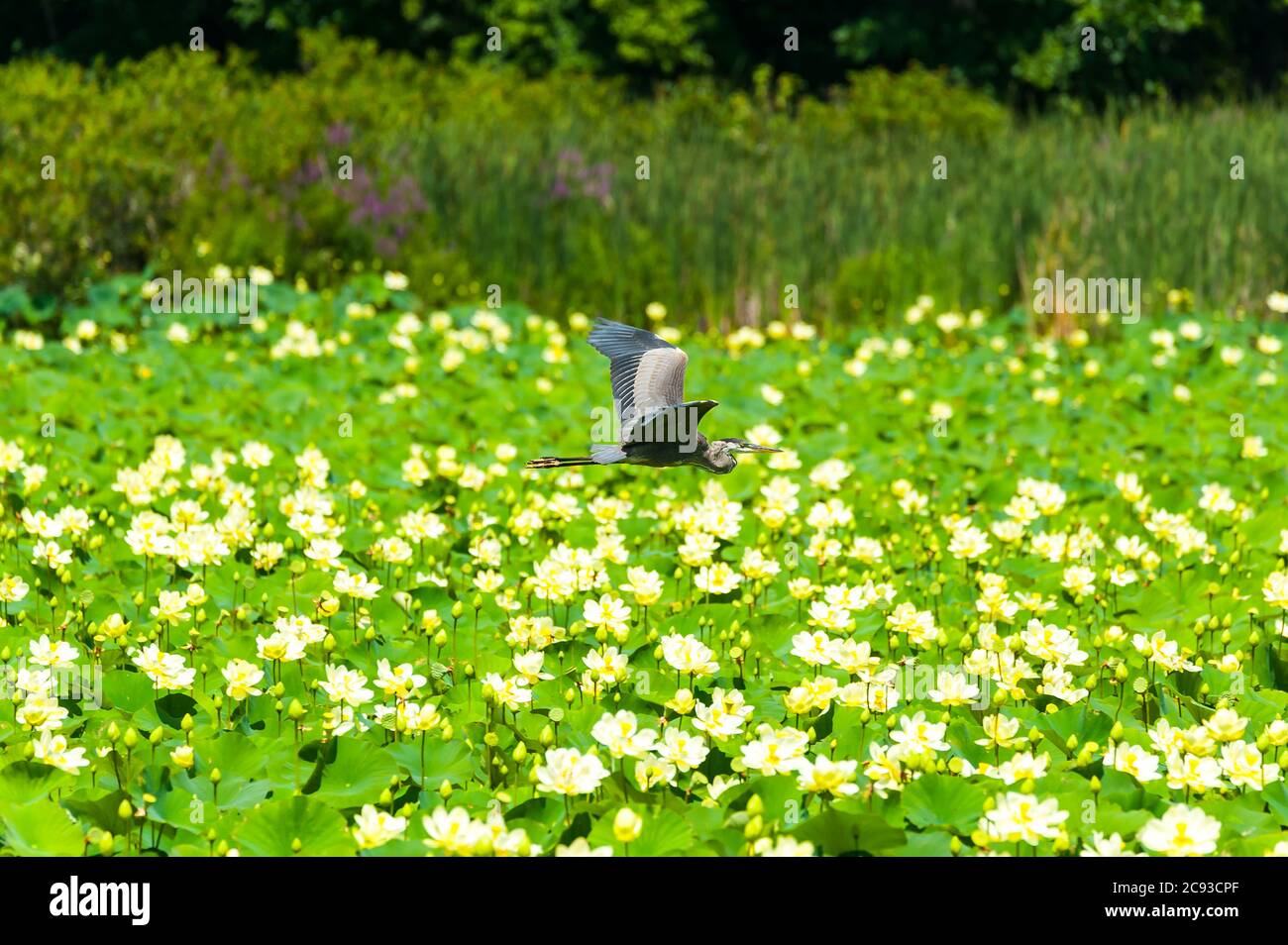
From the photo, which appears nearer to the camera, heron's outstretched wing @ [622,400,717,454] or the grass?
heron's outstretched wing @ [622,400,717,454]

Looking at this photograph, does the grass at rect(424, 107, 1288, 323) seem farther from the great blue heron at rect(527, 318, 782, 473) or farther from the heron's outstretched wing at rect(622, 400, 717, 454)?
the heron's outstretched wing at rect(622, 400, 717, 454)

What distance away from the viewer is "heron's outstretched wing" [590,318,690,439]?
288cm

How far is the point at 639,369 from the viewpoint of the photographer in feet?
9.60

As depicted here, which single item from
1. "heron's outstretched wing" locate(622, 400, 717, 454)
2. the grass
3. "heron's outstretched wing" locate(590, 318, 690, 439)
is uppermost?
the grass

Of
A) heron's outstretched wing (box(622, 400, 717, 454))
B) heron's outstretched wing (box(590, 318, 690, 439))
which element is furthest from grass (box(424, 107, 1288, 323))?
heron's outstretched wing (box(622, 400, 717, 454))

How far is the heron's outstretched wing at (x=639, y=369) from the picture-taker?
9.45 feet

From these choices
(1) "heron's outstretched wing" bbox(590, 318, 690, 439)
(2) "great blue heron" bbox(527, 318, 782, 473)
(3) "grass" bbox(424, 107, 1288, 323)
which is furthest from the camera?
(3) "grass" bbox(424, 107, 1288, 323)

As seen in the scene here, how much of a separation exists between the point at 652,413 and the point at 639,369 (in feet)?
0.66

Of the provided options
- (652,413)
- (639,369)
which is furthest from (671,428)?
(639,369)
